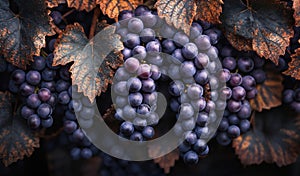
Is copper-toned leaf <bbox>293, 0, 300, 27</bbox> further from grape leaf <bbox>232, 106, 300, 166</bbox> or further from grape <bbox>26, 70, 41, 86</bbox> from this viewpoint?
grape <bbox>26, 70, 41, 86</bbox>

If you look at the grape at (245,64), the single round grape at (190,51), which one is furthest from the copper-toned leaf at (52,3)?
the grape at (245,64)

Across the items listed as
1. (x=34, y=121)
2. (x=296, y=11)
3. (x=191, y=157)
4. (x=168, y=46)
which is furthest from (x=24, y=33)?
(x=296, y=11)

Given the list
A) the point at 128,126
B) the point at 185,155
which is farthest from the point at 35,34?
the point at 185,155

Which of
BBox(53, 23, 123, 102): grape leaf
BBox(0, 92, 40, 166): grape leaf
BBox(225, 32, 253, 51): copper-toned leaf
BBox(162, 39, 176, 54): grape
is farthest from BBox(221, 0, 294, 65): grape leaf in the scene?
BBox(0, 92, 40, 166): grape leaf

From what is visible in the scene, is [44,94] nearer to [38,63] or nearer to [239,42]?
[38,63]

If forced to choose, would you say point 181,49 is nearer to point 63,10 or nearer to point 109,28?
point 109,28

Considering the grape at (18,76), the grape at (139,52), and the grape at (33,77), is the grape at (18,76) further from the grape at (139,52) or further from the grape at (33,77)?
the grape at (139,52)
